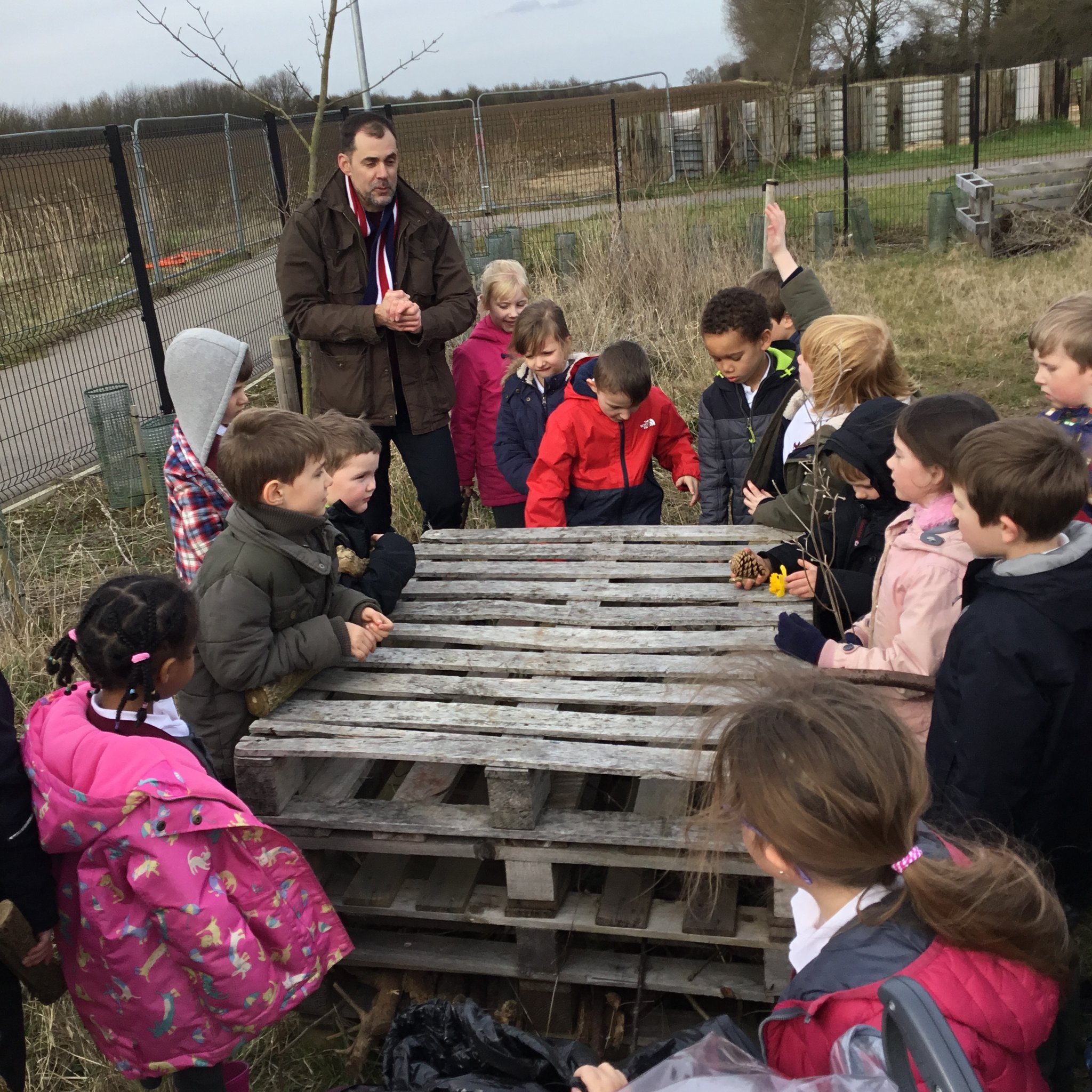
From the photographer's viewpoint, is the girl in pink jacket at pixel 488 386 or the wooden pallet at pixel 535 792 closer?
the wooden pallet at pixel 535 792

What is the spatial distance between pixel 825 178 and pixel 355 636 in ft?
61.8

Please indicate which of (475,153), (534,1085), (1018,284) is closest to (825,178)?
(475,153)

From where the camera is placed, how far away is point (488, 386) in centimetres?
470

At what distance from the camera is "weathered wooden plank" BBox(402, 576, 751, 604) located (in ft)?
10.0

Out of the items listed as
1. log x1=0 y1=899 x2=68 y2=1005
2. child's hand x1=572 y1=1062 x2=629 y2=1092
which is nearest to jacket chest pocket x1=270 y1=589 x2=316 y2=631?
log x1=0 y1=899 x2=68 y2=1005

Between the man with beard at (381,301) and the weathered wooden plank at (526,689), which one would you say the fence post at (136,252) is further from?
the weathered wooden plank at (526,689)

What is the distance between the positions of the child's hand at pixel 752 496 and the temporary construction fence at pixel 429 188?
4.50 metres

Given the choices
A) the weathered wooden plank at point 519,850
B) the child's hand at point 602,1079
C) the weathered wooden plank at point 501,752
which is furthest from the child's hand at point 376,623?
the child's hand at point 602,1079

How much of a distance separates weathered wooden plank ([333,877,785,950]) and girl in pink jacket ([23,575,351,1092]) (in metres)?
0.41

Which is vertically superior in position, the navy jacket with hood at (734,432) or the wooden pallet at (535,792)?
the navy jacket with hood at (734,432)

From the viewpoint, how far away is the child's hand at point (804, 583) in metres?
2.92

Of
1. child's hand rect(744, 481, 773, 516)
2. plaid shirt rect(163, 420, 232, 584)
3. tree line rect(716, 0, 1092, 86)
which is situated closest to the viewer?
plaid shirt rect(163, 420, 232, 584)

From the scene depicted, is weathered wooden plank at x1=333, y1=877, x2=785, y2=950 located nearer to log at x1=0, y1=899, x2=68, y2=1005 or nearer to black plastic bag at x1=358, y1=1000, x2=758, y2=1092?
black plastic bag at x1=358, y1=1000, x2=758, y2=1092

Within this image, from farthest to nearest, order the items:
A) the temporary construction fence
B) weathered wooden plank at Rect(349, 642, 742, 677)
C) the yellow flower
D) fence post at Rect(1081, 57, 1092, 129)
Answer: fence post at Rect(1081, 57, 1092, 129), the temporary construction fence, the yellow flower, weathered wooden plank at Rect(349, 642, 742, 677)
